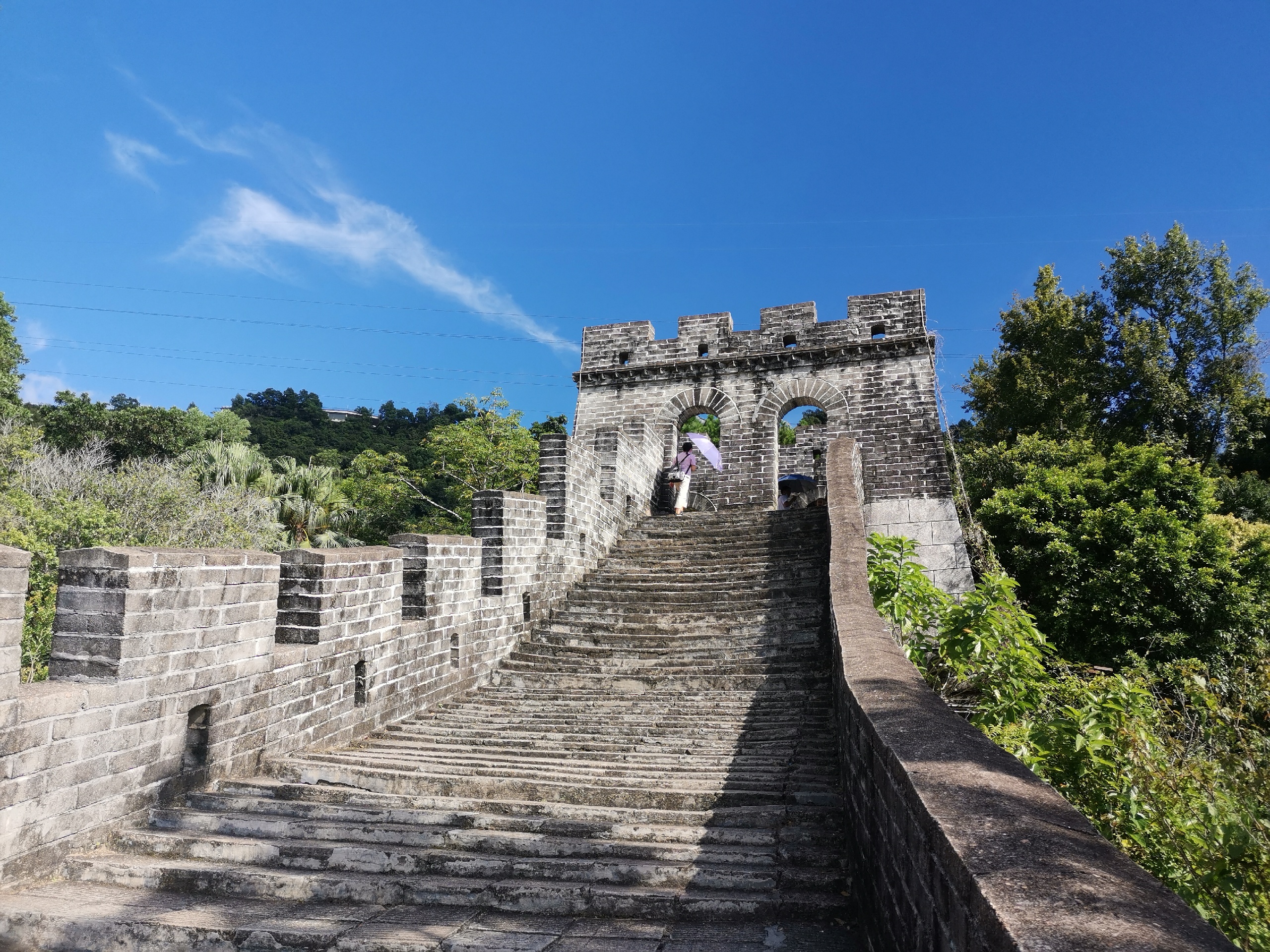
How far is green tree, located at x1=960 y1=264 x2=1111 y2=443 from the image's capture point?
2100cm

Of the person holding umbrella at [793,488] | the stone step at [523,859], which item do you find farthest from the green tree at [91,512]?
the person holding umbrella at [793,488]

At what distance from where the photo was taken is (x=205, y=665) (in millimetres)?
A: 4180

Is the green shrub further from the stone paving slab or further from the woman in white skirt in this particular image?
the woman in white skirt

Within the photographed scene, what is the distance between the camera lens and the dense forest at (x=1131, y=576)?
381cm

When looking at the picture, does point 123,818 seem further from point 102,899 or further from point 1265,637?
point 1265,637

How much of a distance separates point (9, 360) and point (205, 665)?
30926 mm

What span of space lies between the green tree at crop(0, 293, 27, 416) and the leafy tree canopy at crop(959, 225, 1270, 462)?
1315 inches

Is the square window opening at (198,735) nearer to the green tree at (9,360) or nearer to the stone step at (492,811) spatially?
the stone step at (492,811)

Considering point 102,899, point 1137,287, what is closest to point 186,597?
point 102,899

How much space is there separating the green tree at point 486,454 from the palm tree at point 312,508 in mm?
6261

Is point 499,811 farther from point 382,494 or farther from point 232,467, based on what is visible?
point 232,467

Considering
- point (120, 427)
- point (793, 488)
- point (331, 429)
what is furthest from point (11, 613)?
point (331, 429)

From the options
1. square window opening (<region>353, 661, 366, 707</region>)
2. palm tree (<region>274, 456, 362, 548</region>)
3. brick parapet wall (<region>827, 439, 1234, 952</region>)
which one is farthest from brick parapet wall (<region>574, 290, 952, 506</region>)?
palm tree (<region>274, 456, 362, 548</region>)

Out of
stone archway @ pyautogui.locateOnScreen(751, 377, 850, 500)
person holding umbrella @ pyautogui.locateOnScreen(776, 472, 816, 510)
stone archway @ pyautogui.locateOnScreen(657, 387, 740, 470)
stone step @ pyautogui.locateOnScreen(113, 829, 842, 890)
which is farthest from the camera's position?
person holding umbrella @ pyautogui.locateOnScreen(776, 472, 816, 510)
